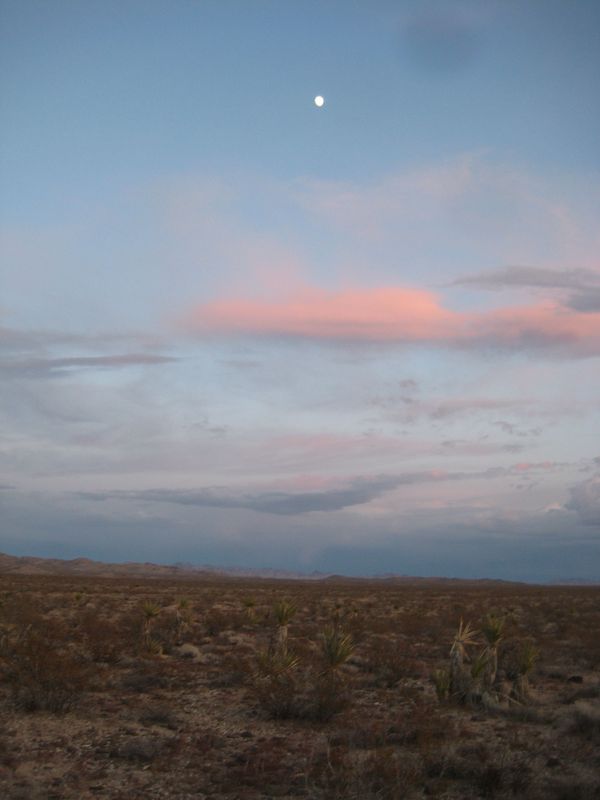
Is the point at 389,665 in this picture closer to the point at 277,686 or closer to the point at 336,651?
the point at 336,651

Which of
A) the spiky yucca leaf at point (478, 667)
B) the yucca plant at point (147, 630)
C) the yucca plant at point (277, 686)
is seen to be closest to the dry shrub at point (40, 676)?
the yucca plant at point (147, 630)

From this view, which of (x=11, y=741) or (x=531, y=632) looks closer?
(x=11, y=741)

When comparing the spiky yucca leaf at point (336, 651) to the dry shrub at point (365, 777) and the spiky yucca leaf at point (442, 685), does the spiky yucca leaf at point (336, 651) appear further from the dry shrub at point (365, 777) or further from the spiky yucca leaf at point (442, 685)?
the dry shrub at point (365, 777)

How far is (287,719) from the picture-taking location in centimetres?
1180

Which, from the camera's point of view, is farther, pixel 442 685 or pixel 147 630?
pixel 147 630

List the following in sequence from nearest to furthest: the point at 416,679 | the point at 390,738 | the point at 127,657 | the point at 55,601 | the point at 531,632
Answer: the point at 390,738 → the point at 416,679 → the point at 127,657 → the point at 531,632 → the point at 55,601

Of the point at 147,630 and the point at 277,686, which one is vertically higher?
the point at 277,686

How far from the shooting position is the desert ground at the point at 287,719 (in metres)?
8.41

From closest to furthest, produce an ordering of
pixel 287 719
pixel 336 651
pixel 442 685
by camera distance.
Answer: pixel 287 719 < pixel 442 685 < pixel 336 651

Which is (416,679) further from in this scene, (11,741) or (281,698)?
(11,741)

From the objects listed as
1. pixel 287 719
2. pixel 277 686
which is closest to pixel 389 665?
pixel 277 686

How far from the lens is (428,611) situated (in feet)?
118

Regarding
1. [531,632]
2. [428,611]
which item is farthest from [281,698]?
[428,611]

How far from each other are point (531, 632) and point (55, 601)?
23.2 meters
